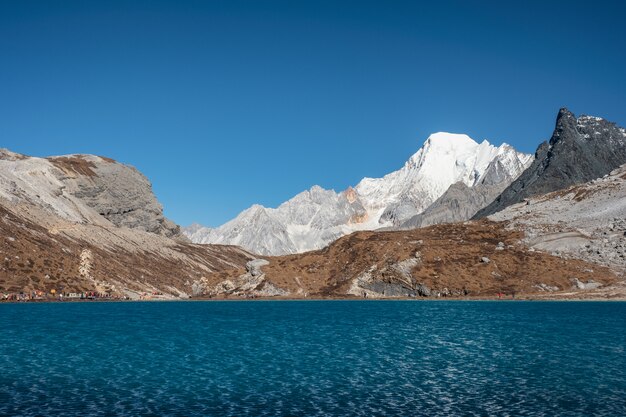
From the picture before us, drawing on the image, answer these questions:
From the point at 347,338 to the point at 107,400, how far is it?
43.9 meters

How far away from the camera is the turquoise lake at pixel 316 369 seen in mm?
41000

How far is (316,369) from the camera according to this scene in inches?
2205

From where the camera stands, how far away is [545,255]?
648 ft

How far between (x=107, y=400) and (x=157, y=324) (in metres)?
65.4

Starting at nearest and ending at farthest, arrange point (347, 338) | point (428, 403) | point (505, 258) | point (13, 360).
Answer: point (428, 403), point (13, 360), point (347, 338), point (505, 258)

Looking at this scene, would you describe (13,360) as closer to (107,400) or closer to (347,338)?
(107,400)

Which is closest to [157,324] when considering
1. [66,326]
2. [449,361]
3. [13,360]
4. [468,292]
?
[66,326]

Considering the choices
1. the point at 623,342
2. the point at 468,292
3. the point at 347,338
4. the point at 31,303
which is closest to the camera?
the point at 623,342

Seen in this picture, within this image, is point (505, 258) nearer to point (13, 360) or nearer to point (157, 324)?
point (157, 324)

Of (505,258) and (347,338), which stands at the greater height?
(505,258)

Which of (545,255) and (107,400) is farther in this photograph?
(545,255)

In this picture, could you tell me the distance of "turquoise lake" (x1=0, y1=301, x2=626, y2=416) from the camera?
41.0 m

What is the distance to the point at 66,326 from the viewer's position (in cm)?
9912

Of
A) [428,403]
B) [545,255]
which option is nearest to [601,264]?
[545,255]
